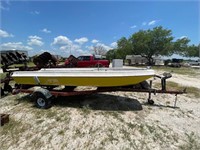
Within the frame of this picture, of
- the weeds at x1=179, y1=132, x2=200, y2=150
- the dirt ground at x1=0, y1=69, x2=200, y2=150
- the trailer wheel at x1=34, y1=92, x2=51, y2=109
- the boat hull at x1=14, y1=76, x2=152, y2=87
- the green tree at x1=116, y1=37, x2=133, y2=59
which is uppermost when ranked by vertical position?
the green tree at x1=116, y1=37, x2=133, y2=59

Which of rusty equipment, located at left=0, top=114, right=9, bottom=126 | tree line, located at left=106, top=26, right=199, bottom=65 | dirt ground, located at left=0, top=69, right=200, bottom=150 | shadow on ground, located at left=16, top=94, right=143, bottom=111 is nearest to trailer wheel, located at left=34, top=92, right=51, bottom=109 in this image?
dirt ground, located at left=0, top=69, right=200, bottom=150

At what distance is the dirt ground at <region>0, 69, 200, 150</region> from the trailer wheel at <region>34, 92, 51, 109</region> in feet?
0.45

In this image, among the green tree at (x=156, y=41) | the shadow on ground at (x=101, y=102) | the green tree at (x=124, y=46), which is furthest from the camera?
the green tree at (x=124, y=46)

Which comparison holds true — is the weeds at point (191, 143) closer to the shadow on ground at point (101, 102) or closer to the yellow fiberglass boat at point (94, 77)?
the shadow on ground at point (101, 102)

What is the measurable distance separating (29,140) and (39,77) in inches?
84.3

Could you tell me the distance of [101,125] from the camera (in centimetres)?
342

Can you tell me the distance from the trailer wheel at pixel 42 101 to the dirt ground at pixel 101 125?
14 cm

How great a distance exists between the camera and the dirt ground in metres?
2.83

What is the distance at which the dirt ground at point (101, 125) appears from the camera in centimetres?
283

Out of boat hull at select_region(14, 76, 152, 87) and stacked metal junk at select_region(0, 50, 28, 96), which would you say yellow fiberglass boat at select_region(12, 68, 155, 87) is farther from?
stacked metal junk at select_region(0, 50, 28, 96)

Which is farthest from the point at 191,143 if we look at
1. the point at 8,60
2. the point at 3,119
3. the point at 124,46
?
the point at 124,46

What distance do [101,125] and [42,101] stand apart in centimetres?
207

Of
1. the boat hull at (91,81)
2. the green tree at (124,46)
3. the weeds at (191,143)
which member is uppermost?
the green tree at (124,46)

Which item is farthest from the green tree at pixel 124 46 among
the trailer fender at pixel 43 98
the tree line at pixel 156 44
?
the trailer fender at pixel 43 98
